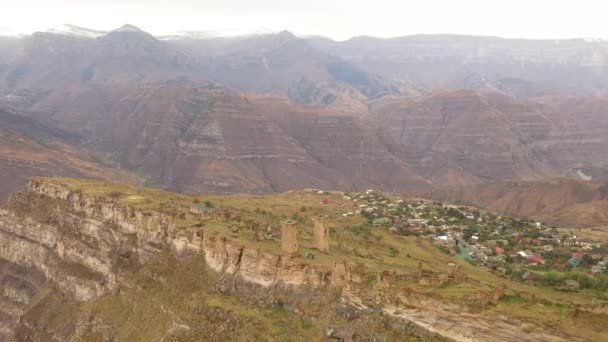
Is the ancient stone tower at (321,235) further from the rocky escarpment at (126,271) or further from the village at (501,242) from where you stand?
the village at (501,242)

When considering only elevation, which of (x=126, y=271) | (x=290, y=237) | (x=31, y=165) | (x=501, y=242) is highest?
(x=290, y=237)

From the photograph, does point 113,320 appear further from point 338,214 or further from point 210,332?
point 338,214

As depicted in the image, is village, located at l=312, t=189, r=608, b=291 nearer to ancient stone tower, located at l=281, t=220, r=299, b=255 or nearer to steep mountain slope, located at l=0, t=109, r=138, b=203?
ancient stone tower, located at l=281, t=220, r=299, b=255

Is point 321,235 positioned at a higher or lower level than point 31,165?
higher

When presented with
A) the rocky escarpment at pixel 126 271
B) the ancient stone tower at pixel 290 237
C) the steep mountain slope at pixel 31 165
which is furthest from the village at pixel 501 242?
the steep mountain slope at pixel 31 165

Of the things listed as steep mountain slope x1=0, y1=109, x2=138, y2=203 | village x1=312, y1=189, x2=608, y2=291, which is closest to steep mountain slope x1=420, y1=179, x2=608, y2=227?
village x1=312, y1=189, x2=608, y2=291

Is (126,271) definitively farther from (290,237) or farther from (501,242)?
(501,242)

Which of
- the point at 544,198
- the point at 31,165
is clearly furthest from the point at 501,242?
the point at 31,165
